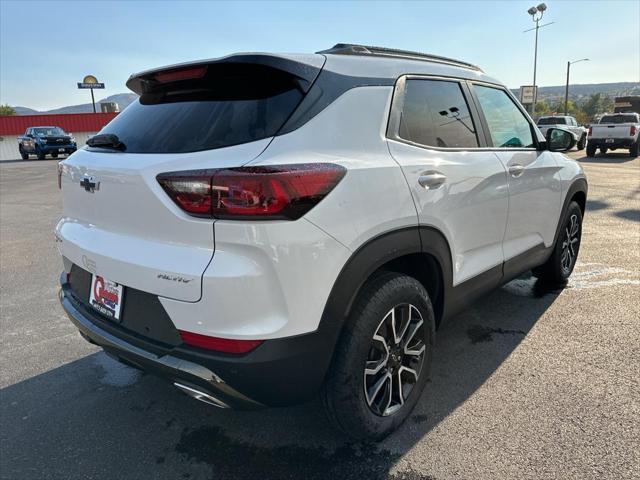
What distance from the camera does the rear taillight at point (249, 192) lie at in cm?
177

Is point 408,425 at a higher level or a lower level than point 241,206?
lower

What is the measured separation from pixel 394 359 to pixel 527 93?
38.0 m

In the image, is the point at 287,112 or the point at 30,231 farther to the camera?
the point at 30,231

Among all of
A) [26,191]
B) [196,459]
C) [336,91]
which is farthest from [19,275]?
[26,191]

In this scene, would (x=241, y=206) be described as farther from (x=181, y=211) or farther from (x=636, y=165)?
(x=636, y=165)

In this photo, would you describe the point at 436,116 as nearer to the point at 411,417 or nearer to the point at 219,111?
the point at 219,111

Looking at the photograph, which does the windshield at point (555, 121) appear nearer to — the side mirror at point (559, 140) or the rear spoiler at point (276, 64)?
the side mirror at point (559, 140)

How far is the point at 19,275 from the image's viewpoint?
5168 mm

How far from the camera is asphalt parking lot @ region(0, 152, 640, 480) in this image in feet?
7.32

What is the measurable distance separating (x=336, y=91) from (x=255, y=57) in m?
0.37

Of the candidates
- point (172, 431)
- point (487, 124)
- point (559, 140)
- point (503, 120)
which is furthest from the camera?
point (559, 140)

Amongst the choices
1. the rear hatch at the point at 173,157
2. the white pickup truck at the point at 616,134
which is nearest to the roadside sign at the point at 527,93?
the white pickup truck at the point at 616,134

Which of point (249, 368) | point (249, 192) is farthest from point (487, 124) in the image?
point (249, 368)

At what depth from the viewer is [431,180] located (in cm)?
239
